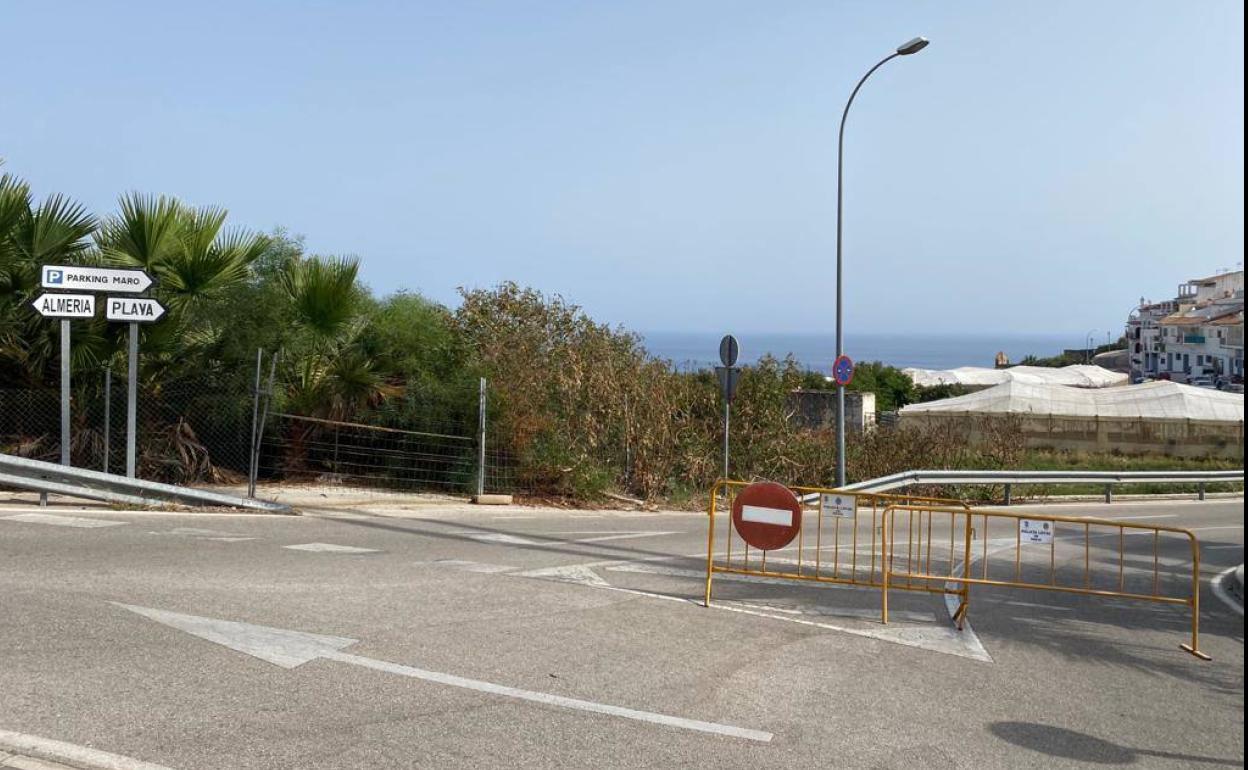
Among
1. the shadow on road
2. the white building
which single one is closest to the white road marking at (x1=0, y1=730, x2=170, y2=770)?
the shadow on road

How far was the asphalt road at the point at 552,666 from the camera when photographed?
584cm

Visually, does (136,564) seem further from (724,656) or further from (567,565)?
(724,656)

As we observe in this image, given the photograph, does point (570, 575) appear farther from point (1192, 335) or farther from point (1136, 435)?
point (1192, 335)

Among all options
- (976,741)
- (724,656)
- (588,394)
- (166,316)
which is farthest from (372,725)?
(588,394)

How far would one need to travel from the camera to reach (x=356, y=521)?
14398 mm

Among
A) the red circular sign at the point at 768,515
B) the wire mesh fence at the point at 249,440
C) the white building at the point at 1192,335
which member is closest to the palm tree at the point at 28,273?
the wire mesh fence at the point at 249,440

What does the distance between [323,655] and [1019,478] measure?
1829 cm

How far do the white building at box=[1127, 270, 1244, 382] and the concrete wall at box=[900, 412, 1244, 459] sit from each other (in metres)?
18.1

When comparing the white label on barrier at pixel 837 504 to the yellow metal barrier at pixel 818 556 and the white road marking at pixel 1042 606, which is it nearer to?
the yellow metal barrier at pixel 818 556

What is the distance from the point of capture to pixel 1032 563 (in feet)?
46.1

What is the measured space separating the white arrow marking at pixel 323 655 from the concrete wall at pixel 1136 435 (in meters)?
34.2

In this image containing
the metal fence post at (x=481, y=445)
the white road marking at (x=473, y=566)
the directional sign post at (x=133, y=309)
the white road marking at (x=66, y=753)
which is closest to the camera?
the white road marking at (x=66, y=753)

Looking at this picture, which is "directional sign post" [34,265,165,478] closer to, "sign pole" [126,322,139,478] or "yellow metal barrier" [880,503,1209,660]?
"sign pole" [126,322,139,478]

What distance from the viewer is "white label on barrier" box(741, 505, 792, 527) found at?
31.5ft
